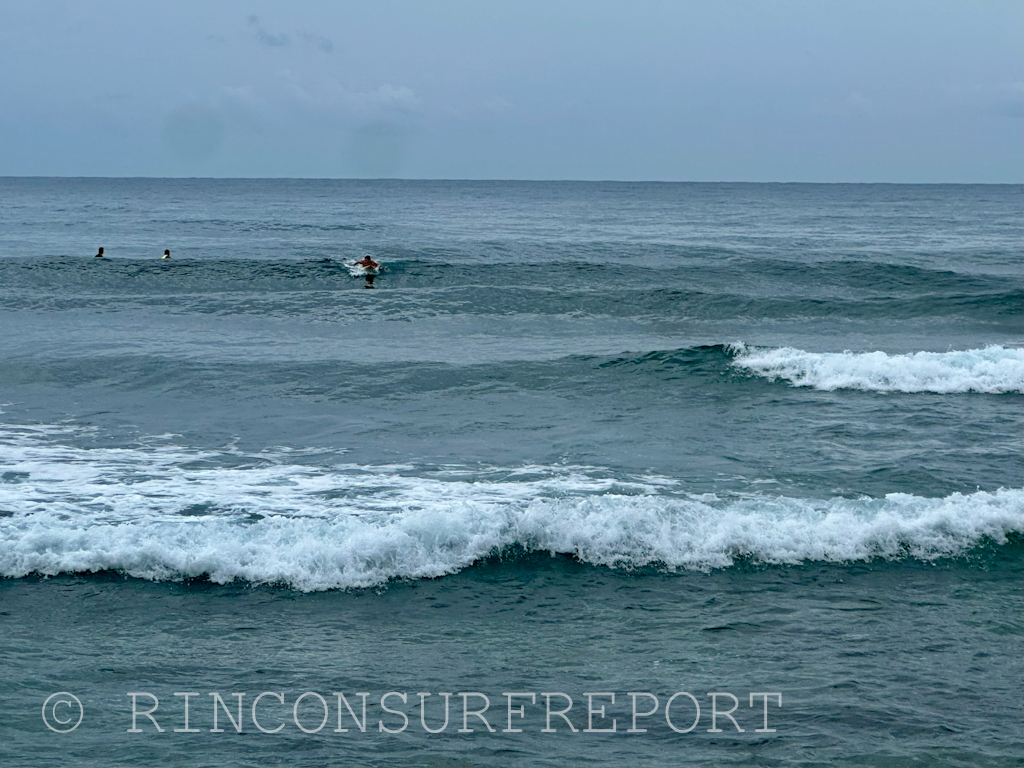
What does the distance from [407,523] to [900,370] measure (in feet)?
39.7

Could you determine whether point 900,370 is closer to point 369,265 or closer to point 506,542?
point 506,542

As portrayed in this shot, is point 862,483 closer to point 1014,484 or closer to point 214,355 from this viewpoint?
point 1014,484

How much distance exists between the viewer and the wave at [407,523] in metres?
8.73

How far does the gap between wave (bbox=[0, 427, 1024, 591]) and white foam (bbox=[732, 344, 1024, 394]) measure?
21.9 feet

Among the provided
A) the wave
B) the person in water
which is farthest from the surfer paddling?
the wave

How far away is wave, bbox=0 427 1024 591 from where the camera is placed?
873 centimetres

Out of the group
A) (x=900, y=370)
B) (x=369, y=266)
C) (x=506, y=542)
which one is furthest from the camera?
(x=369, y=266)

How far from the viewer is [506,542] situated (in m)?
9.30

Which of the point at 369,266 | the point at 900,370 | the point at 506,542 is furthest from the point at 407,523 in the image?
the point at 369,266

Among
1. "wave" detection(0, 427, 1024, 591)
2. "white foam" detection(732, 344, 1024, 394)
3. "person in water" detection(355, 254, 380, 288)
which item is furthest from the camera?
"person in water" detection(355, 254, 380, 288)

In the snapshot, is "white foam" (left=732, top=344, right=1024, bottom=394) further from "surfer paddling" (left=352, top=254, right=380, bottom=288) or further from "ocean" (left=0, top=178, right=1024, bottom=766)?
"surfer paddling" (left=352, top=254, right=380, bottom=288)

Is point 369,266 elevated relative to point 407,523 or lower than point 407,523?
elevated

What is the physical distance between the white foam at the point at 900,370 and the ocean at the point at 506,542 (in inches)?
3.6

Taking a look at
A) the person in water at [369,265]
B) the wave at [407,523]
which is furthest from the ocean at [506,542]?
the person in water at [369,265]
